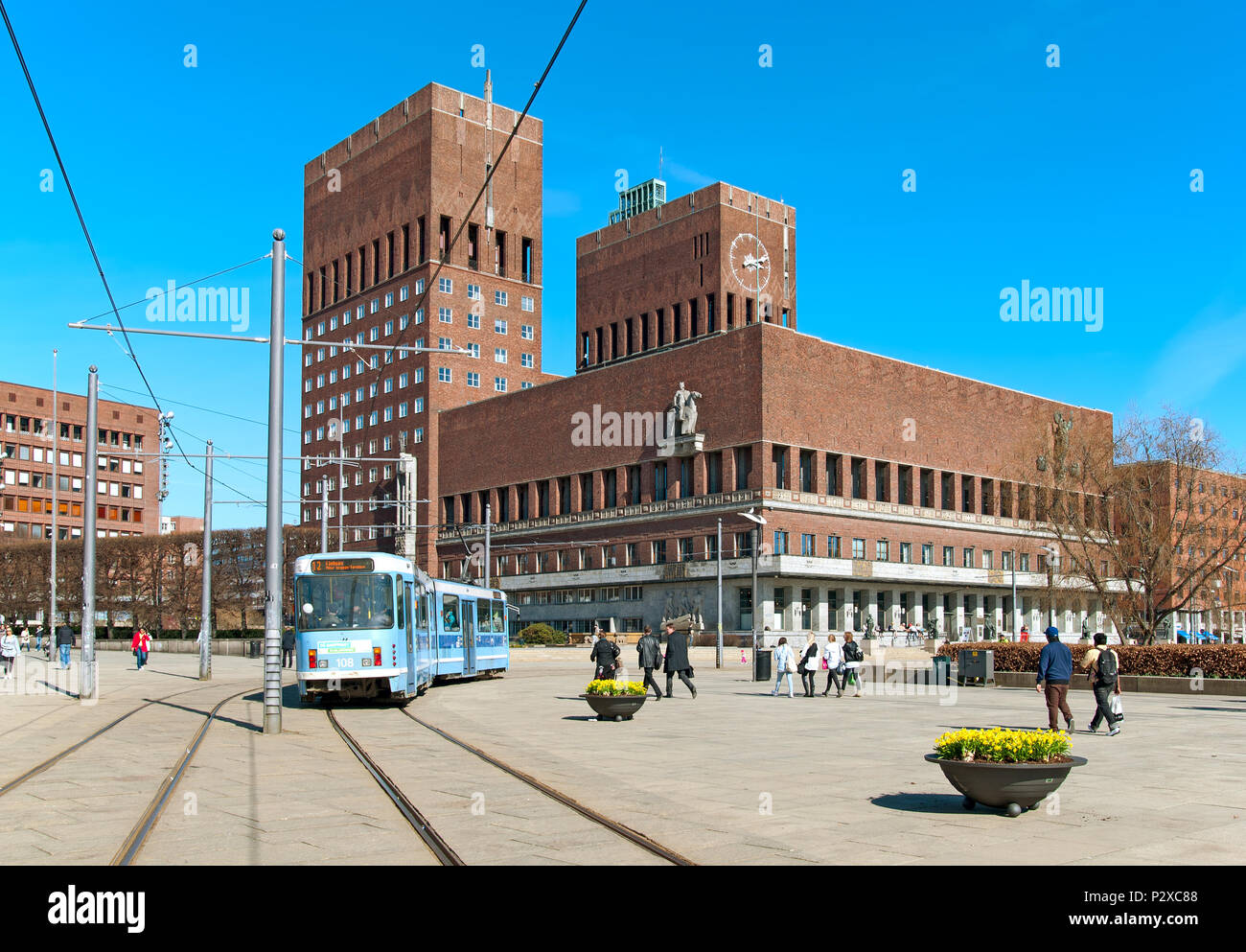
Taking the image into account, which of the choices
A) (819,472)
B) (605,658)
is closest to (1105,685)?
(605,658)

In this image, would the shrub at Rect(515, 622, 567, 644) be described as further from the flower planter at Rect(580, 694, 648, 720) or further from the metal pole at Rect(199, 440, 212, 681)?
the flower planter at Rect(580, 694, 648, 720)

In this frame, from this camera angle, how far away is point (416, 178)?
10562 centimetres

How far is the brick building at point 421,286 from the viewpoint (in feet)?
338

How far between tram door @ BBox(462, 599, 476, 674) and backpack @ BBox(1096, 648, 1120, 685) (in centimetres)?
2109

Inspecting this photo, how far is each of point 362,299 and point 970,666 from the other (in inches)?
3453

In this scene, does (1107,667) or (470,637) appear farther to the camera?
(470,637)

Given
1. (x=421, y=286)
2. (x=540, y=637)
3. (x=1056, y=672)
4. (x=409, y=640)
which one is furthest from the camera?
(x=421, y=286)

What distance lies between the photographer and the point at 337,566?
2444cm

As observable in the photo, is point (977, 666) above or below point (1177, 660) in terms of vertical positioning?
below

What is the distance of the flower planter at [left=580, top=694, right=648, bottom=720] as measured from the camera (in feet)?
70.4

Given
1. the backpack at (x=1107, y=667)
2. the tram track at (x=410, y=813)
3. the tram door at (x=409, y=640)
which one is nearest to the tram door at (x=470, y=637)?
the tram door at (x=409, y=640)

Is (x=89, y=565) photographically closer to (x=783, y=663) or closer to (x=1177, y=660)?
(x=783, y=663)

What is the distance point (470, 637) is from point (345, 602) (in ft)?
47.8

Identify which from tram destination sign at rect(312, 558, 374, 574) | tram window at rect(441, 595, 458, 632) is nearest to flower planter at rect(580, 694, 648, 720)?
tram destination sign at rect(312, 558, 374, 574)
